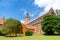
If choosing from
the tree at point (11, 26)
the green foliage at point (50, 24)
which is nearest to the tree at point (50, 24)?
the green foliage at point (50, 24)

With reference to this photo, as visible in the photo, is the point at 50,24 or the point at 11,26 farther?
the point at 50,24

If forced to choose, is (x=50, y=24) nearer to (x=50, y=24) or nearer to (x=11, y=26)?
(x=50, y=24)

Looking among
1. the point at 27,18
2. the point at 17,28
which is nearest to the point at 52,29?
the point at 17,28

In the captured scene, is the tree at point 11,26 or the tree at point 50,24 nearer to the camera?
the tree at point 11,26

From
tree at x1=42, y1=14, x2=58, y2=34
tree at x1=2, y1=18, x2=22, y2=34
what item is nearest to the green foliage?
tree at x1=42, y1=14, x2=58, y2=34

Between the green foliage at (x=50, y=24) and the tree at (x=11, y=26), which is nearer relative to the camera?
the tree at (x=11, y=26)

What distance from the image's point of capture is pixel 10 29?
2124 inches

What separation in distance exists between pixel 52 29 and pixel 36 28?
2218 cm

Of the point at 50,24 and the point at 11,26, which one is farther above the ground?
the point at 50,24

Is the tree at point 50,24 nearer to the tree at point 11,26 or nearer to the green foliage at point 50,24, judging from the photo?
the green foliage at point 50,24

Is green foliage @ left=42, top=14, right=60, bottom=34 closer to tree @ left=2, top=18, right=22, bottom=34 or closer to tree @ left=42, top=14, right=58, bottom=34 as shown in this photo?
tree @ left=42, top=14, right=58, bottom=34

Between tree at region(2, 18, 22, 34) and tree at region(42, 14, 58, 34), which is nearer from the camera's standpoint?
tree at region(2, 18, 22, 34)

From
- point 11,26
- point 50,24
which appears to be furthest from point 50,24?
point 11,26

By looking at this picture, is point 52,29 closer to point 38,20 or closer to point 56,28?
A: point 56,28
